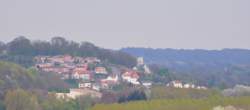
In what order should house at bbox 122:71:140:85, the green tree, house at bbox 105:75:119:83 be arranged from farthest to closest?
house at bbox 122:71:140:85 → house at bbox 105:75:119:83 → the green tree

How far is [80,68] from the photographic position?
7416 inches

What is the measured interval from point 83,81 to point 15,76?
3493 centimetres

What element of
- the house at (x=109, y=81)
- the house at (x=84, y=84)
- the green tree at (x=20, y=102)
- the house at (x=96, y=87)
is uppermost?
the green tree at (x=20, y=102)

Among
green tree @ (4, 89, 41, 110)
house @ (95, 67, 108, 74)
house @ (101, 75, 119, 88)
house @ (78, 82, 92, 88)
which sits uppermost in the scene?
house @ (95, 67, 108, 74)

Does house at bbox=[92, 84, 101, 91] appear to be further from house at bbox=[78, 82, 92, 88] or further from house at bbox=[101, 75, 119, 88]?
house at bbox=[101, 75, 119, 88]

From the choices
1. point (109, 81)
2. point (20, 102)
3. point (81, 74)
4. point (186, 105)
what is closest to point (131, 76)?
point (81, 74)

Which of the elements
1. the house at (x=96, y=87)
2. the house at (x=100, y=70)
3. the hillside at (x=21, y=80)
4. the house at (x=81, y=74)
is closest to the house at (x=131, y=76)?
the house at (x=100, y=70)

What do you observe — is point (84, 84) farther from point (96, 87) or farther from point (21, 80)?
point (21, 80)

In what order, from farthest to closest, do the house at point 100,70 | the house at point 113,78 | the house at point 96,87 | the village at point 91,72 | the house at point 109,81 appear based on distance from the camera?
the house at point 100,70
the house at point 113,78
the village at point 91,72
the house at point 109,81
the house at point 96,87

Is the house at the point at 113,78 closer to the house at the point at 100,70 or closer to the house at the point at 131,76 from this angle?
the house at the point at 131,76

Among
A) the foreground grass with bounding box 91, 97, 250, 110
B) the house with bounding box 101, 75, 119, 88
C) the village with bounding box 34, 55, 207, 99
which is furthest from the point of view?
the village with bounding box 34, 55, 207, 99

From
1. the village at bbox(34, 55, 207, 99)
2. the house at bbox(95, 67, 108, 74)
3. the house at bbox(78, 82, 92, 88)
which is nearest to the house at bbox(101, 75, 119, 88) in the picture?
the village at bbox(34, 55, 207, 99)

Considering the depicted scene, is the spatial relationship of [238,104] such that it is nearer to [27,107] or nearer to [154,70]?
[27,107]

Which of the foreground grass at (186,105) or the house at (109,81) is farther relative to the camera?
the house at (109,81)
